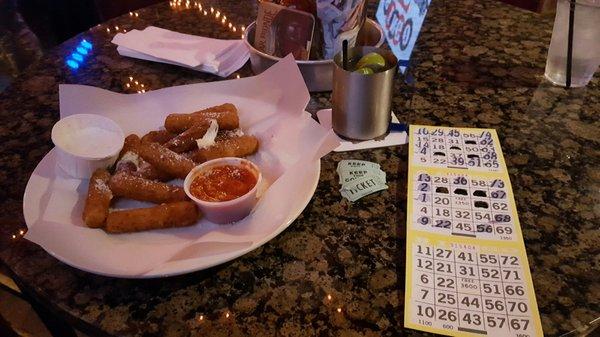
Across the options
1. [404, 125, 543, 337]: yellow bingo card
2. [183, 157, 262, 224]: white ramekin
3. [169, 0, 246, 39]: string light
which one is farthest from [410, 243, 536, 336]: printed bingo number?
[169, 0, 246, 39]: string light

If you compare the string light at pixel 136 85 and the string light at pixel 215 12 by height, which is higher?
the string light at pixel 215 12

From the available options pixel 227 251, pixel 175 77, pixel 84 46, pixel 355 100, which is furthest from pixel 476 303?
pixel 84 46

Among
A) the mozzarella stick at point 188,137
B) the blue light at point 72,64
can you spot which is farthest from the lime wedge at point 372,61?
the blue light at point 72,64

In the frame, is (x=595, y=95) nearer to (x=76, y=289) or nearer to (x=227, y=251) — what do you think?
(x=227, y=251)

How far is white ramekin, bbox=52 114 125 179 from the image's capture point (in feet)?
3.04

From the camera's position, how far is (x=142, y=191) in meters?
0.89

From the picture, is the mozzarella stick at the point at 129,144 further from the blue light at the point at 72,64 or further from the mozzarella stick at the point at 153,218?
the blue light at the point at 72,64

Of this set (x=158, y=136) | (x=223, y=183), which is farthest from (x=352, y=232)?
(x=158, y=136)

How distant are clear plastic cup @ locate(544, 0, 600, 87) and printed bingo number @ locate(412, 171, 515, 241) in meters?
0.53

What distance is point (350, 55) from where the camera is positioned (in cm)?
105

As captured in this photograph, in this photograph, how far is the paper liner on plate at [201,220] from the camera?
73cm

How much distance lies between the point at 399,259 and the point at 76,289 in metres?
0.53

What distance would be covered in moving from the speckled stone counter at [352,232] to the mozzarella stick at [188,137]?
0.29m

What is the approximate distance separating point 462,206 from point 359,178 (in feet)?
0.69
